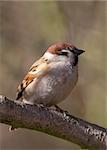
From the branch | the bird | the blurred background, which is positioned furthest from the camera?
the blurred background

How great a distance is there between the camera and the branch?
307 cm

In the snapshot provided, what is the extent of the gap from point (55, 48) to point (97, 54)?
120 centimetres

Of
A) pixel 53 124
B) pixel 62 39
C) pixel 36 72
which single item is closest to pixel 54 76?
pixel 36 72

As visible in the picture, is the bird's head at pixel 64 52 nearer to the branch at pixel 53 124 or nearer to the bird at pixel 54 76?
the bird at pixel 54 76

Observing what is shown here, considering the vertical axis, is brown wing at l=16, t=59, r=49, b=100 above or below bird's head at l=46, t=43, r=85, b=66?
below

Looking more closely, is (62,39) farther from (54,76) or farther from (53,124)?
(53,124)

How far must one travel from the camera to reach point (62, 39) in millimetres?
Answer: 5371

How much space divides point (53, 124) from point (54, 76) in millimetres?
853

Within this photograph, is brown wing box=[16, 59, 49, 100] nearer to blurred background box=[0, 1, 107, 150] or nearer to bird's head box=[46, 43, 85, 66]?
bird's head box=[46, 43, 85, 66]

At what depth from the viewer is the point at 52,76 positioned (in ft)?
13.1

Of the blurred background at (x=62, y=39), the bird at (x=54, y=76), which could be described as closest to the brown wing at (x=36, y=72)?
the bird at (x=54, y=76)

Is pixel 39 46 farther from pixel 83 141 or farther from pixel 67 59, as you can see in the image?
pixel 83 141

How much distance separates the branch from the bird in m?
0.74

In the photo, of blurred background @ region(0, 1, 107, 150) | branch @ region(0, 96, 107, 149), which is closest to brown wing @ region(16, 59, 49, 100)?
branch @ region(0, 96, 107, 149)
